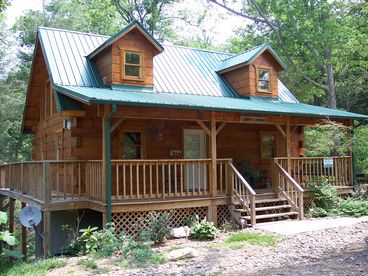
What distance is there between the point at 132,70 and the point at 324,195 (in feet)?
25.7

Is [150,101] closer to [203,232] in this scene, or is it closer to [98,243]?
[203,232]

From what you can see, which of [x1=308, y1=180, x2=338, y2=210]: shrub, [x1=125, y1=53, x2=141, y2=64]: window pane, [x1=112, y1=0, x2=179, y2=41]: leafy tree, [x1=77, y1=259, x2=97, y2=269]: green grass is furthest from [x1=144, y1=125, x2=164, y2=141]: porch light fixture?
[x1=112, y1=0, x2=179, y2=41]: leafy tree

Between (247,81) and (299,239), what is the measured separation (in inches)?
313

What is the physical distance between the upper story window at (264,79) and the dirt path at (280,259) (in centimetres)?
773

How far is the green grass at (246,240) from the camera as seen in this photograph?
31.6 feet

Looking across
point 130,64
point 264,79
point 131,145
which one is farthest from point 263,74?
point 131,145

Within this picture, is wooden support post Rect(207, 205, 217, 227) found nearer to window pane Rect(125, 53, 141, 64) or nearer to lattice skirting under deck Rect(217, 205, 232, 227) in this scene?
lattice skirting under deck Rect(217, 205, 232, 227)

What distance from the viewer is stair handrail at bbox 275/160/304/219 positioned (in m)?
12.9

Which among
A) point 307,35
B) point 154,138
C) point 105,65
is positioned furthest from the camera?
point 307,35

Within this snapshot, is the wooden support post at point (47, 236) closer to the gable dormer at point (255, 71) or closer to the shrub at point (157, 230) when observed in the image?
the shrub at point (157, 230)

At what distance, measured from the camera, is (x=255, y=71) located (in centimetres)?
1659

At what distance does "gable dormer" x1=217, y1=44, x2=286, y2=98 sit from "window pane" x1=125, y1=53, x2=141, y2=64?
14.4 ft

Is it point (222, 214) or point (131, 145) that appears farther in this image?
point (131, 145)

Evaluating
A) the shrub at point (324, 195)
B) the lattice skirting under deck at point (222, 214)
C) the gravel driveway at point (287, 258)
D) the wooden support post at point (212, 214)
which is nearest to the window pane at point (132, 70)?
the wooden support post at point (212, 214)
